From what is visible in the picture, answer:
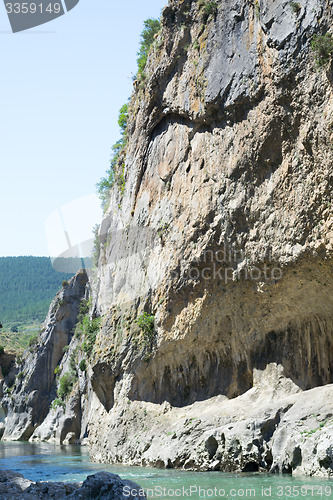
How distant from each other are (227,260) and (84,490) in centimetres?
1253

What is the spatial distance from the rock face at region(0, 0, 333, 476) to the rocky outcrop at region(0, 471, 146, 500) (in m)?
6.88

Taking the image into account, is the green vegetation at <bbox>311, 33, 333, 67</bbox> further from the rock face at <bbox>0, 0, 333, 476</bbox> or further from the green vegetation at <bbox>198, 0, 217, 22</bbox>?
the green vegetation at <bbox>198, 0, 217, 22</bbox>

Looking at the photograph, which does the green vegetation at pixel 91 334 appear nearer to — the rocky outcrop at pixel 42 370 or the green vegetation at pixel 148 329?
the green vegetation at pixel 148 329

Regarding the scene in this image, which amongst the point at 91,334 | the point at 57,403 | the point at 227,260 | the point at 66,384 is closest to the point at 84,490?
the point at 227,260

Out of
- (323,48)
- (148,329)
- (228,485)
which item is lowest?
(228,485)

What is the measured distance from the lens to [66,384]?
51688 millimetres

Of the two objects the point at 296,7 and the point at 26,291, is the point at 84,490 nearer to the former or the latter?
the point at 296,7

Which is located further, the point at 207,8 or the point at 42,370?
the point at 42,370

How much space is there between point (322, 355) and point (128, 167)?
15.4 meters

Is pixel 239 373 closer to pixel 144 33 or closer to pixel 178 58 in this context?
pixel 178 58

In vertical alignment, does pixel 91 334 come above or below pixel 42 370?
above

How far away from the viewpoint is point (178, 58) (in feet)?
79.8

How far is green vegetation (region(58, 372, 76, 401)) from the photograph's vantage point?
51.4 m

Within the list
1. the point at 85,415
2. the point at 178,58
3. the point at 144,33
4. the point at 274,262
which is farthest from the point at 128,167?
the point at 85,415
